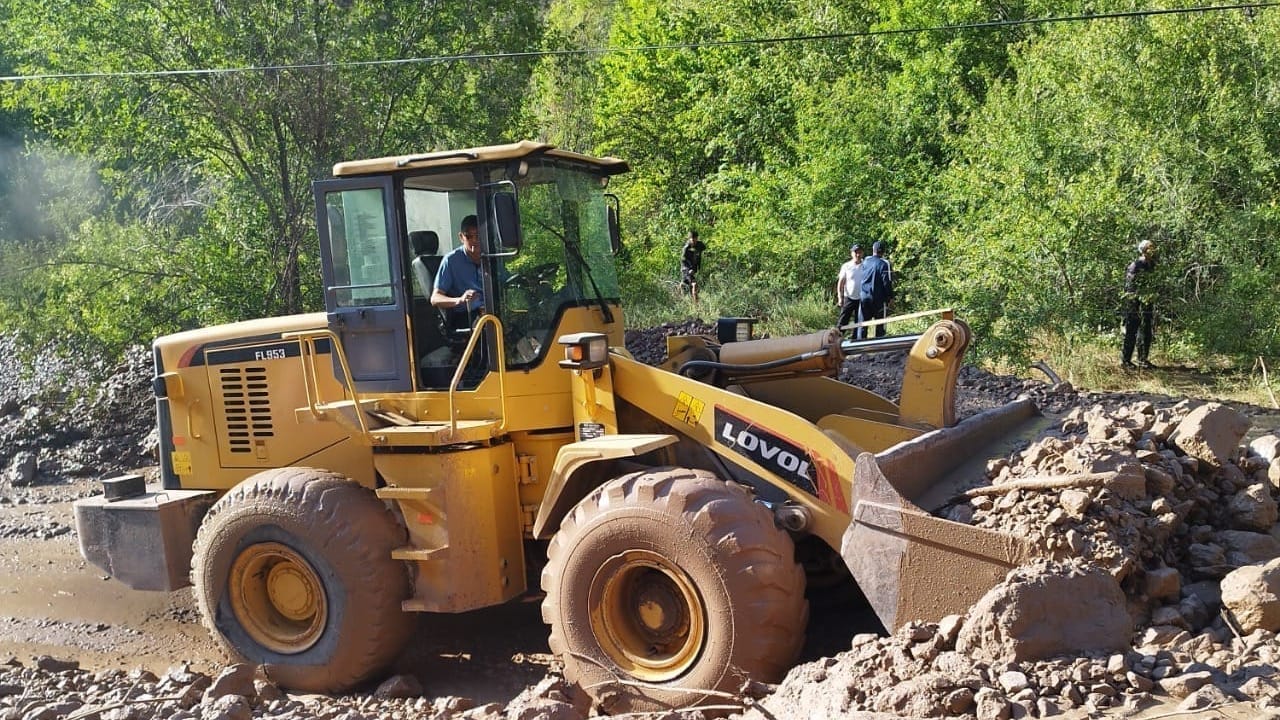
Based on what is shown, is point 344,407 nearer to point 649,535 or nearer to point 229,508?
point 229,508

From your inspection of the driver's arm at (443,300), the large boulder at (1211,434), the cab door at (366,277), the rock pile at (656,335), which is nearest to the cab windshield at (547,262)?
the driver's arm at (443,300)

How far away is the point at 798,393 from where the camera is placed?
6.82 meters

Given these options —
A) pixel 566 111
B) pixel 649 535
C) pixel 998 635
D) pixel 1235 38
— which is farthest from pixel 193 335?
pixel 566 111

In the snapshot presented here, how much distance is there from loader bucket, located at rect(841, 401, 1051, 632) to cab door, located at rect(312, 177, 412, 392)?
260 centimetres

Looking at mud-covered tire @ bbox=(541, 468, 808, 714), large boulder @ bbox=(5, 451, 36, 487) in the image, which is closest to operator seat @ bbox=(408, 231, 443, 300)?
mud-covered tire @ bbox=(541, 468, 808, 714)

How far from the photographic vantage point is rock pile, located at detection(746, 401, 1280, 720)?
13.1 feet

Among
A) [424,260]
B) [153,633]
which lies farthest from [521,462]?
[153,633]

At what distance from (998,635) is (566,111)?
23368 mm

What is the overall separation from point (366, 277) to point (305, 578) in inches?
65.0

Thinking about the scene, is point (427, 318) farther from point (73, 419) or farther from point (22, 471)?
point (73, 419)

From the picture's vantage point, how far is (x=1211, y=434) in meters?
5.58

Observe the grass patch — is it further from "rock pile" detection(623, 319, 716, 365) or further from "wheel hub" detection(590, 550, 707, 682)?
"wheel hub" detection(590, 550, 707, 682)

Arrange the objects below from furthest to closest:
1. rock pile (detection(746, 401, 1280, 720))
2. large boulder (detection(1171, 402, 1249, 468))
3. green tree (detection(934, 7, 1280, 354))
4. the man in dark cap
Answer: the man in dark cap
green tree (detection(934, 7, 1280, 354))
large boulder (detection(1171, 402, 1249, 468))
rock pile (detection(746, 401, 1280, 720))

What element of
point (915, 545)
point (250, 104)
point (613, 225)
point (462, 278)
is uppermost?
point (250, 104)
